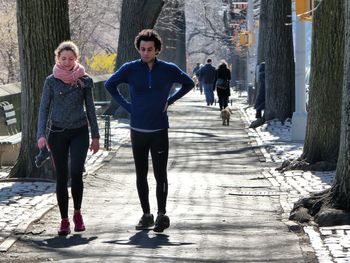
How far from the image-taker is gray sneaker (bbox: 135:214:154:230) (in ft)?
35.0

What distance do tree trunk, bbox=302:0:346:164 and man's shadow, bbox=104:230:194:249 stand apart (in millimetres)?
6521

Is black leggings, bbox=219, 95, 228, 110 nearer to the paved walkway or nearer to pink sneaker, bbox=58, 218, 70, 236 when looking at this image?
the paved walkway

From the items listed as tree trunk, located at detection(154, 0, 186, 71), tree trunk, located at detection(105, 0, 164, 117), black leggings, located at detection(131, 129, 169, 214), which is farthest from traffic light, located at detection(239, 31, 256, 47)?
black leggings, located at detection(131, 129, 169, 214)

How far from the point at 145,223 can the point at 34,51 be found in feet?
15.6

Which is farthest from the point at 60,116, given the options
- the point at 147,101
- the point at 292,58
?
the point at 292,58

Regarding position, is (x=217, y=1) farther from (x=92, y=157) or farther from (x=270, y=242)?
(x=270, y=242)

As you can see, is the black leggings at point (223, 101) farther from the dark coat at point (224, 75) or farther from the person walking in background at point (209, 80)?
the person walking in background at point (209, 80)

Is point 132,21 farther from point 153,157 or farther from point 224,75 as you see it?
point 153,157

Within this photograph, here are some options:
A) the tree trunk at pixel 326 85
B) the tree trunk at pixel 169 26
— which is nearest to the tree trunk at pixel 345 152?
the tree trunk at pixel 326 85

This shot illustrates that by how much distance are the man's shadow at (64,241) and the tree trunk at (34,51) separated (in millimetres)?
4787

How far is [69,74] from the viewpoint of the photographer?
10492 millimetres

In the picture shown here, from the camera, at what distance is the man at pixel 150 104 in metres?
10.5

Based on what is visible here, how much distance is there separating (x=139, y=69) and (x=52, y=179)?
4690mm

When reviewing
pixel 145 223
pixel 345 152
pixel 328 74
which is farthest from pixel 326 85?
pixel 145 223
